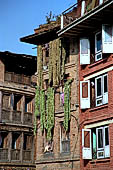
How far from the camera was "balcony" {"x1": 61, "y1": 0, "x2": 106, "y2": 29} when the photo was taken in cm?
2639

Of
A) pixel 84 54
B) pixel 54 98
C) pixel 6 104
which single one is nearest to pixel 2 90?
pixel 6 104

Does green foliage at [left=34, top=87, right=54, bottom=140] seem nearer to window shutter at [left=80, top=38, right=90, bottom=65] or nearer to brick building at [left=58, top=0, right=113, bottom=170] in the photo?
brick building at [left=58, top=0, right=113, bottom=170]

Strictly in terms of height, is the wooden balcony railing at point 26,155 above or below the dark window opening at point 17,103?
below

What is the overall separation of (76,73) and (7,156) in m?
11.7

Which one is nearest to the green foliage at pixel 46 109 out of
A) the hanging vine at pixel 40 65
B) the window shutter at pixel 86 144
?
the hanging vine at pixel 40 65

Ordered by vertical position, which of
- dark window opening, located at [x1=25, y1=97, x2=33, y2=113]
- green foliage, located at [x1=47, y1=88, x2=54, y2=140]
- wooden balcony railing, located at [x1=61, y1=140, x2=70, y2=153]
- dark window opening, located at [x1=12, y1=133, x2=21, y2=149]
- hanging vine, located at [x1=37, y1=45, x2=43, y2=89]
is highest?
hanging vine, located at [x1=37, y1=45, x2=43, y2=89]

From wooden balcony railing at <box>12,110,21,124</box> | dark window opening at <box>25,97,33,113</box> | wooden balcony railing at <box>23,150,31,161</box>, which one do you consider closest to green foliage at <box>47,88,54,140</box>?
wooden balcony railing at <box>12,110,21,124</box>

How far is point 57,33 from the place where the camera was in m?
28.3

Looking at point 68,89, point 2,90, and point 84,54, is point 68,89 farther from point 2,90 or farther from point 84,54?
point 2,90

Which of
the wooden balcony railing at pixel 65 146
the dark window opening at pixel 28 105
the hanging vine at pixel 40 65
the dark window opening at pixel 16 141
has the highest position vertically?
the hanging vine at pixel 40 65

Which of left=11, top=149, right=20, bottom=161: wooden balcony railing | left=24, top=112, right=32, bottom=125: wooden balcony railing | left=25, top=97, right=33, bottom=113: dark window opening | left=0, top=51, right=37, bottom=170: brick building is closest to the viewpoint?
left=0, top=51, right=37, bottom=170: brick building

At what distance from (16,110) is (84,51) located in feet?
40.4

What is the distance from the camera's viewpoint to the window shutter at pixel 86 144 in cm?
2533

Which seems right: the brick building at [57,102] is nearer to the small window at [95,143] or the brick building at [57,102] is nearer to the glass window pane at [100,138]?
the small window at [95,143]
